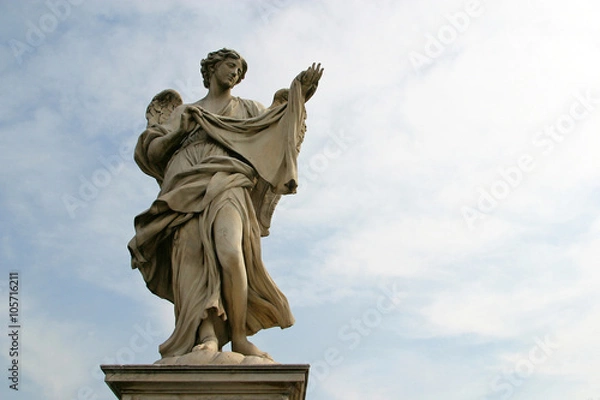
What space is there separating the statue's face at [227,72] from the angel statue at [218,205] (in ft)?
0.04

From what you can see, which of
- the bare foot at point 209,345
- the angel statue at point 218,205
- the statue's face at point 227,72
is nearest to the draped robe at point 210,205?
the angel statue at point 218,205

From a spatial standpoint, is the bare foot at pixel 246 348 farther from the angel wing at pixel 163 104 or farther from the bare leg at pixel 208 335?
the angel wing at pixel 163 104

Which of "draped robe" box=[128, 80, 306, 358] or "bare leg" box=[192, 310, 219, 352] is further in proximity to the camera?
"draped robe" box=[128, 80, 306, 358]

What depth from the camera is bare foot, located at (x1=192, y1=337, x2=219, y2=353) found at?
7457mm

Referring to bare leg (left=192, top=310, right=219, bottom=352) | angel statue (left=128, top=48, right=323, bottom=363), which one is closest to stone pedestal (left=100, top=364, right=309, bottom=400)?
angel statue (left=128, top=48, right=323, bottom=363)

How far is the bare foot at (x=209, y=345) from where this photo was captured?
24.5 feet

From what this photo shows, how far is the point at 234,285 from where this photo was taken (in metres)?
7.91

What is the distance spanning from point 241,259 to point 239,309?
0.48m

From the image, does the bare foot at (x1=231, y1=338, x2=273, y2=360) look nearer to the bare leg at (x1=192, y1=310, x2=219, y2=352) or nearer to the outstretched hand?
the bare leg at (x1=192, y1=310, x2=219, y2=352)

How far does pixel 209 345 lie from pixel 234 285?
655 mm

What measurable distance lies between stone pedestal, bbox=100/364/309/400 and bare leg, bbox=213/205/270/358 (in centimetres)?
80

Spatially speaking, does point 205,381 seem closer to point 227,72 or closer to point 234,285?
point 234,285

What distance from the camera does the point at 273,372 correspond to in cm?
702

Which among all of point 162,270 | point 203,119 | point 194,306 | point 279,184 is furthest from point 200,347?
point 203,119
